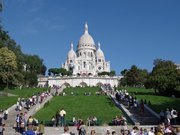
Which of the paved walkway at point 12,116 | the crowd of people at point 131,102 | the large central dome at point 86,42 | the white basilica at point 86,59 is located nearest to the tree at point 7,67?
the paved walkway at point 12,116

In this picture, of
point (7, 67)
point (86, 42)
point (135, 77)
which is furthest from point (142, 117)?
point (86, 42)

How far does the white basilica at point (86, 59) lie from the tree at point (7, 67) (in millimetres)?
83030

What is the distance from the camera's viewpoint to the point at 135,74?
93.4 meters

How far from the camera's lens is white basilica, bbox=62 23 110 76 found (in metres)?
151

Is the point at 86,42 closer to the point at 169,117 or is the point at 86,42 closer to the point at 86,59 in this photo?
the point at 86,59

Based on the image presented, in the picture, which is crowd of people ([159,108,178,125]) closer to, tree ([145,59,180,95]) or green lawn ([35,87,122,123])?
green lawn ([35,87,122,123])

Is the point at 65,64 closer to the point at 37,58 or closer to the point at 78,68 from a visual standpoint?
the point at 78,68

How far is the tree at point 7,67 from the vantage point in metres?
61.4

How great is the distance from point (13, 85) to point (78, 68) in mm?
87614

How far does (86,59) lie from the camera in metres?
152

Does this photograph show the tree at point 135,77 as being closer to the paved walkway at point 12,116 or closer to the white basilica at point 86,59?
the white basilica at point 86,59

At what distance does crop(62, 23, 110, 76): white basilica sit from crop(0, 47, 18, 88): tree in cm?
8303

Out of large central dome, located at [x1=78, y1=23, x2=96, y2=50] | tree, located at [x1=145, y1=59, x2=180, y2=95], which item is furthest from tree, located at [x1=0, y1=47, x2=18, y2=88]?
large central dome, located at [x1=78, y1=23, x2=96, y2=50]

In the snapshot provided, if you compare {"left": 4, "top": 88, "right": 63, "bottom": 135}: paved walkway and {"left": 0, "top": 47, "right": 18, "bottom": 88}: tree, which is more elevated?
{"left": 0, "top": 47, "right": 18, "bottom": 88}: tree
